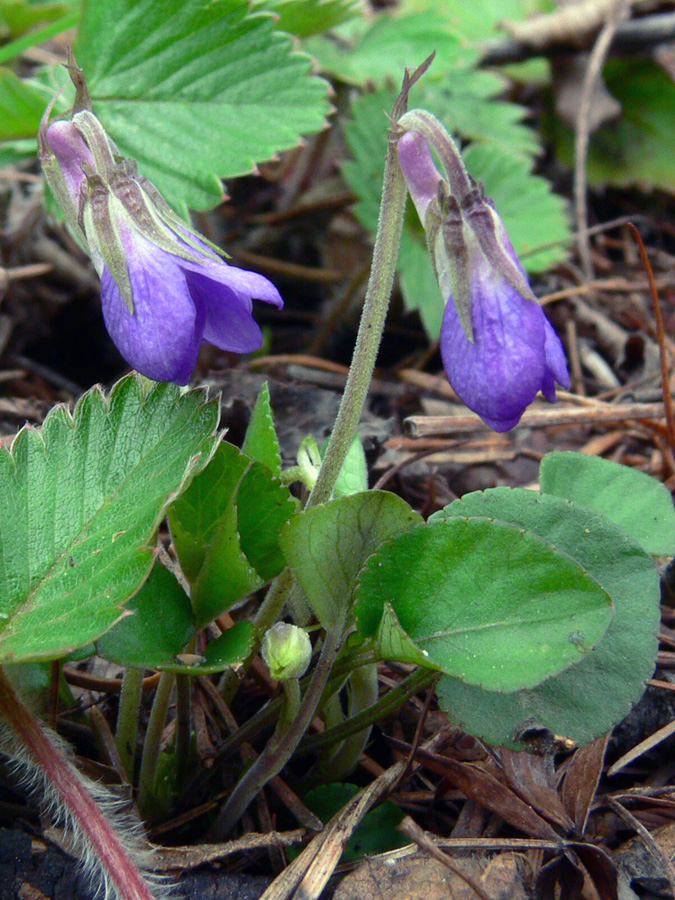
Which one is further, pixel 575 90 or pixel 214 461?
pixel 575 90

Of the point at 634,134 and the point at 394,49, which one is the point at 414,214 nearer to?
the point at 394,49

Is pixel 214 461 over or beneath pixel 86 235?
beneath

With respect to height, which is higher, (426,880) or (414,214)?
(414,214)

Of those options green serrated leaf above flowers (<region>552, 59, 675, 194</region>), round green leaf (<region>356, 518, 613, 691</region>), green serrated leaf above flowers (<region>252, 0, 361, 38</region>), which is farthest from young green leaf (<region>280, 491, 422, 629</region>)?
green serrated leaf above flowers (<region>552, 59, 675, 194</region>)

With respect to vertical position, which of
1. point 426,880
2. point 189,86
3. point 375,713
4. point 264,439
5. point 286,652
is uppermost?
point 189,86

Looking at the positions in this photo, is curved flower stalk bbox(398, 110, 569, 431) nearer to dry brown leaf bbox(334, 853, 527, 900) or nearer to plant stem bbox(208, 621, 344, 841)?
plant stem bbox(208, 621, 344, 841)

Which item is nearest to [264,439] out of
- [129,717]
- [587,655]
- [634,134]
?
[129,717]

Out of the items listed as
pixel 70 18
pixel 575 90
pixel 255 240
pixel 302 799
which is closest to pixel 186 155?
pixel 70 18

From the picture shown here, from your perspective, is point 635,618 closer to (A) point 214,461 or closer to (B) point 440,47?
(A) point 214,461
